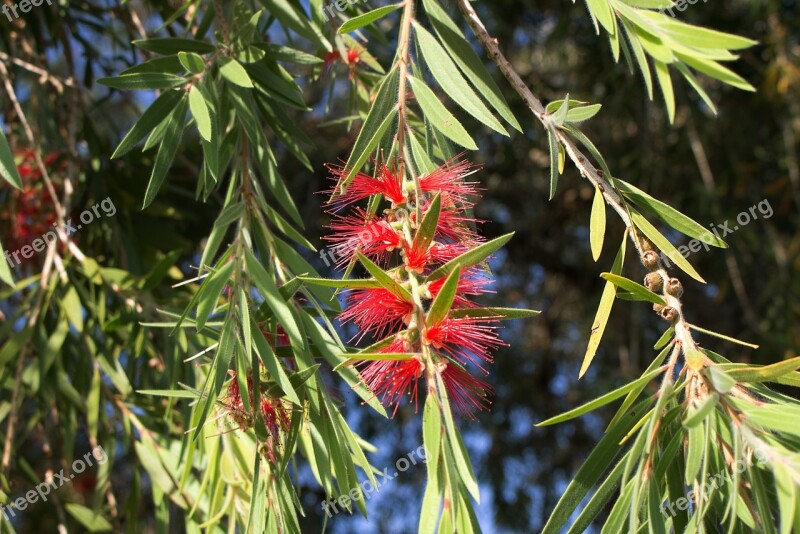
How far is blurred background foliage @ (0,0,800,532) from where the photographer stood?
7.34 ft

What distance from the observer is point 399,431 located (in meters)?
3.35

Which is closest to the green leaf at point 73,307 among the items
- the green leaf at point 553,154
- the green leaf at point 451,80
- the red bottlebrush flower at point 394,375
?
the red bottlebrush flower at point 394,375

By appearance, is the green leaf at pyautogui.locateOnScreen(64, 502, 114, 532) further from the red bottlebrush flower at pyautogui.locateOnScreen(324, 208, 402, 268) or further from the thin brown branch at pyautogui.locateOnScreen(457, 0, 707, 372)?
the thin brown branch at pyautogui.locateOnScreen(457, 0, 707, 372)

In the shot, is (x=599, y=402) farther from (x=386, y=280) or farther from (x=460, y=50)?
(x=460, y=50)

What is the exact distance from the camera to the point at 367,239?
37.5 inches

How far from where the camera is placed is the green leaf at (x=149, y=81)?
1.08 meters

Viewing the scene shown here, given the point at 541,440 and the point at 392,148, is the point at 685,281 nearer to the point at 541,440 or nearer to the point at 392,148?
the point at 541,440

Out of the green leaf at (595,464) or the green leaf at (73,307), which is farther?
the green leaf at (73,307)

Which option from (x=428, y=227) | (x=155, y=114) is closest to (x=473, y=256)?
(x=428, y=227)

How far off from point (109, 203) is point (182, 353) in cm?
46

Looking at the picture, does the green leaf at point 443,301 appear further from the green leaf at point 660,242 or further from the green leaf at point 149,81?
the green leaf at point 149,81

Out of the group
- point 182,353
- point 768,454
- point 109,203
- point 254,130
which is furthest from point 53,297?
point 768,454

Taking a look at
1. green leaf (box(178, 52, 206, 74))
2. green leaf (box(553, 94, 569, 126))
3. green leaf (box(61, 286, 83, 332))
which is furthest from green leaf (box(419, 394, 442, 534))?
green leaf (box(61, 286, 83, 332))

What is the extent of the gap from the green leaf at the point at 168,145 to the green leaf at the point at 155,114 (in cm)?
3
